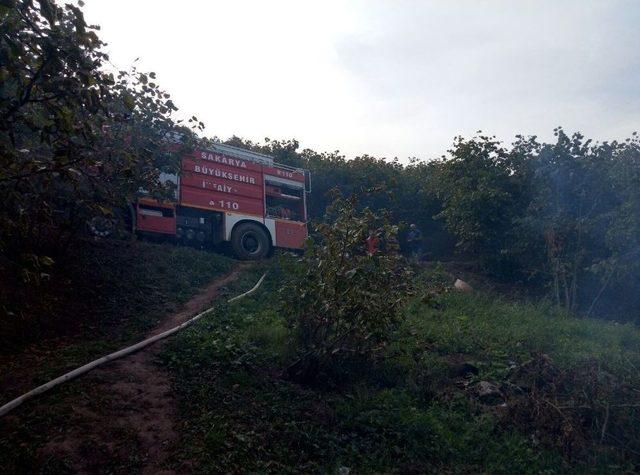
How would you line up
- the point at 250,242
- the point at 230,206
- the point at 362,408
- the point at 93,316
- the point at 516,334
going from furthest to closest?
the point at 250,242 → the point at 230,206 → the point at 516,334 → the point at 93,316 → the point at 362,408

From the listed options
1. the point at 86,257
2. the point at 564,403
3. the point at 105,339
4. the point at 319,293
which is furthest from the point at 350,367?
the point at 86,257

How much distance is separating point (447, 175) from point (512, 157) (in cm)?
208

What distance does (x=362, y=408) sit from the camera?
6559 mm

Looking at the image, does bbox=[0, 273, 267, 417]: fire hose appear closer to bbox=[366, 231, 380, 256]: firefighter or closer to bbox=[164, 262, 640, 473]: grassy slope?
bbox=[164, 262, 640, 473]: grassy slope

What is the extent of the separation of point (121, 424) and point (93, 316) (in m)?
3.80

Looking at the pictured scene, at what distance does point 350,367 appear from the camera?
24.2ft

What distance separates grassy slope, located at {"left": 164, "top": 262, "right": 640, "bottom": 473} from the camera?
18.0ft

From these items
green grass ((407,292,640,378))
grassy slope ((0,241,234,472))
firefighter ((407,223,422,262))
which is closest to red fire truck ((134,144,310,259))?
grassy slope ((0,241,234,472))

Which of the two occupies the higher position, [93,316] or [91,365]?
[93,316]

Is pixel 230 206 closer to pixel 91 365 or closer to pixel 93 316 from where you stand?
pixel 93 316

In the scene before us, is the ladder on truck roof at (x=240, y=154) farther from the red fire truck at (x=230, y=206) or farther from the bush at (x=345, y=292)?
the bush at (x=345, y=292)

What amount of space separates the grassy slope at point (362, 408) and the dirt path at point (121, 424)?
0.19 m

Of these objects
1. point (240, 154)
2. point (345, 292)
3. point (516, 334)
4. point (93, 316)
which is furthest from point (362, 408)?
point (240, 154)

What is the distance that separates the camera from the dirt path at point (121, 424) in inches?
185
